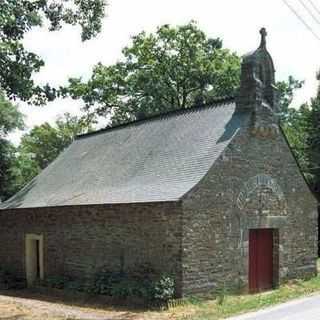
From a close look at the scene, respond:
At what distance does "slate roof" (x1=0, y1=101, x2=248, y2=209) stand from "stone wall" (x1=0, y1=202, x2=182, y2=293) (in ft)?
1.31

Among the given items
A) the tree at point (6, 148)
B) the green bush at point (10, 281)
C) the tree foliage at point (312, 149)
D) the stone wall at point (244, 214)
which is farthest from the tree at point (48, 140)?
the stone wall at point (244, 214)

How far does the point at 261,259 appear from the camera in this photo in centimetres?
2128

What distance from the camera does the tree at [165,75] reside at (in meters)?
41.5

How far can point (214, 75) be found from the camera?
136 feet

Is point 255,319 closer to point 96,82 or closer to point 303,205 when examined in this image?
point 303,205

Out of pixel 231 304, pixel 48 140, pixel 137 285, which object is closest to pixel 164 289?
pixel 137 285

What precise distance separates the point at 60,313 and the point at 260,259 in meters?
7.67

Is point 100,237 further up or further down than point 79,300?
further up

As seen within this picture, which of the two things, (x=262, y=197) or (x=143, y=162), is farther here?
(x=143, y=162)

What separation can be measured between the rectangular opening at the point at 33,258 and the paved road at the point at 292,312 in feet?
37.5

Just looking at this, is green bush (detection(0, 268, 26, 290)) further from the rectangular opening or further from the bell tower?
the bell tower

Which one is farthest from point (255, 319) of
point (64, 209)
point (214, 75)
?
point (214, 75)

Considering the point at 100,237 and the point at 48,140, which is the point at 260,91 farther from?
the point at 48,140

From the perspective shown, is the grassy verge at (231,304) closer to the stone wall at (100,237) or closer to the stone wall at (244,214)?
the stone wall at (244,214)
